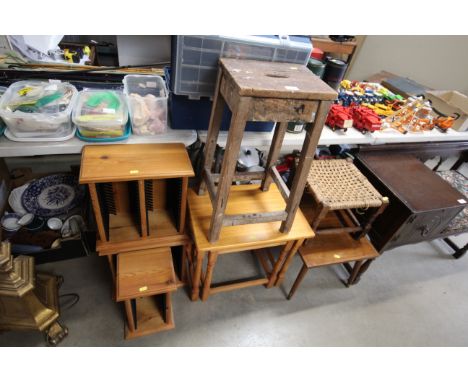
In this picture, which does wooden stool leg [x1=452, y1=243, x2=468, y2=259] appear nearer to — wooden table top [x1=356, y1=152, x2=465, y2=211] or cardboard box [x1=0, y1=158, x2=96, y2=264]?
wooden table top [x1=356, y1=152, x2=465, y2=211]

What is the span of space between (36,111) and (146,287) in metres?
0.84

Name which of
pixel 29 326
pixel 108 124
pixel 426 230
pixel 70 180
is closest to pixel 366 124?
pixel 426 230

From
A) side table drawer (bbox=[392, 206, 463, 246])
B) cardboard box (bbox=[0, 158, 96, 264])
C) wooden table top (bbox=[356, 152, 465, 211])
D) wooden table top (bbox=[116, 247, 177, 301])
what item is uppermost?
wooden table top (bbox=[356, 152, 465, 211])

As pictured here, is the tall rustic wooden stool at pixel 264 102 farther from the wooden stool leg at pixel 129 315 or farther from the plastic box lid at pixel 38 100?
the plastic box lid at pixel 38 100

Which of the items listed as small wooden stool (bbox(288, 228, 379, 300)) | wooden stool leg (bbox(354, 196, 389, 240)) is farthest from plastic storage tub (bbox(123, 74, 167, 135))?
wooden stool leg (bbox(354, 196, 389, 240))

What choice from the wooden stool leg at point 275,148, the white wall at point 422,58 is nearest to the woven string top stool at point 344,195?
the wooden stool leg at point 275,148

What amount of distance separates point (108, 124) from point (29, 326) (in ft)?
3.06

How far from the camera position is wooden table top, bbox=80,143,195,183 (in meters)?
0.98

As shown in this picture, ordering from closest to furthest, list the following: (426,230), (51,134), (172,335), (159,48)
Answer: (51,134), (172,335), (159,48), (426,230)

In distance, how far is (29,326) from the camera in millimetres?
1165

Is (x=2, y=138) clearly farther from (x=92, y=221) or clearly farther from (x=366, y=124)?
(x=366, y=124)

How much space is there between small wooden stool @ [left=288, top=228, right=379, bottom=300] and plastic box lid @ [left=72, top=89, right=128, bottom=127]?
3.71 ft

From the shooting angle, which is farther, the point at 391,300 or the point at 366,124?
the point at 391,300

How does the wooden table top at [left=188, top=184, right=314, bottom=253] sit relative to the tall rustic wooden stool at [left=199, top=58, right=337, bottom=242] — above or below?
below
